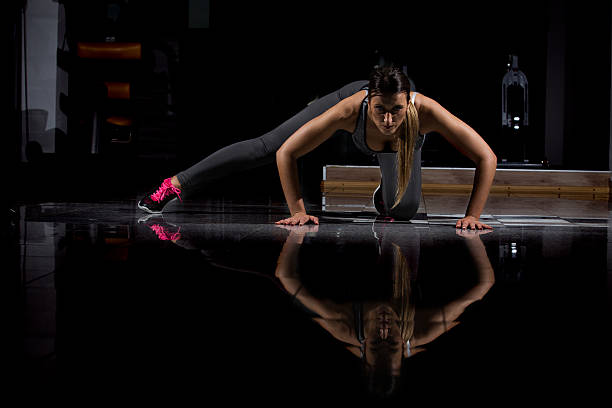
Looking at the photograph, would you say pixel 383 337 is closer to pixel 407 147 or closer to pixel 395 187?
pixel 407 147

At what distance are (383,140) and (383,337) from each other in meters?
1.59

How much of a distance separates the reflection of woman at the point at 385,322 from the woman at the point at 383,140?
2.93 ft

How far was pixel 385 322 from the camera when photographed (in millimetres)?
962

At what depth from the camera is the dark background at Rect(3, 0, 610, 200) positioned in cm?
597

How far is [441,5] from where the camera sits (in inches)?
236

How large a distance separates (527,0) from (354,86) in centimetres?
422

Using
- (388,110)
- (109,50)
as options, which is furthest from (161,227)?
(109,50)

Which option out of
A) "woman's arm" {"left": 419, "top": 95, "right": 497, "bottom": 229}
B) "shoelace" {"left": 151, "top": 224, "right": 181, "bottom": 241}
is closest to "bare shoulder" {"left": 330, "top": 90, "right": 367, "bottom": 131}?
"woman's arm" {"left": 419, "top": 95, "right": 497, "bottom": 229}

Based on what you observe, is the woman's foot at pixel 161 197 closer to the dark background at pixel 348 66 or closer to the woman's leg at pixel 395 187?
the woman's leg at pixel 395 187

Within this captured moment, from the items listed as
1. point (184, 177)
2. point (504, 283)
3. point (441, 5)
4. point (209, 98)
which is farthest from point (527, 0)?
point (504, 283)

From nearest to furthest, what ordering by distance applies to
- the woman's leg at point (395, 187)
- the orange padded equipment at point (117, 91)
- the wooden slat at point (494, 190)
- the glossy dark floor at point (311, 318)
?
1. the glossy dark floor at point (311, 318)
2. the woman's leg at point (395, 187)
3. the wooden slat at point (494, 190)
4. the orange padded equipment at point (117, 91)

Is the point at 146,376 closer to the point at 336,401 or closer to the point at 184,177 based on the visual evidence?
the point at 336,401

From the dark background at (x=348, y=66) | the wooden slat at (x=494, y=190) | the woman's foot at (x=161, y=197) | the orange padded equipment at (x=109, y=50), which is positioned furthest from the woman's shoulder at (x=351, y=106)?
the orange padded equipment at (x=109, y=50)

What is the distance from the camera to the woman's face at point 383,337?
80 cm
